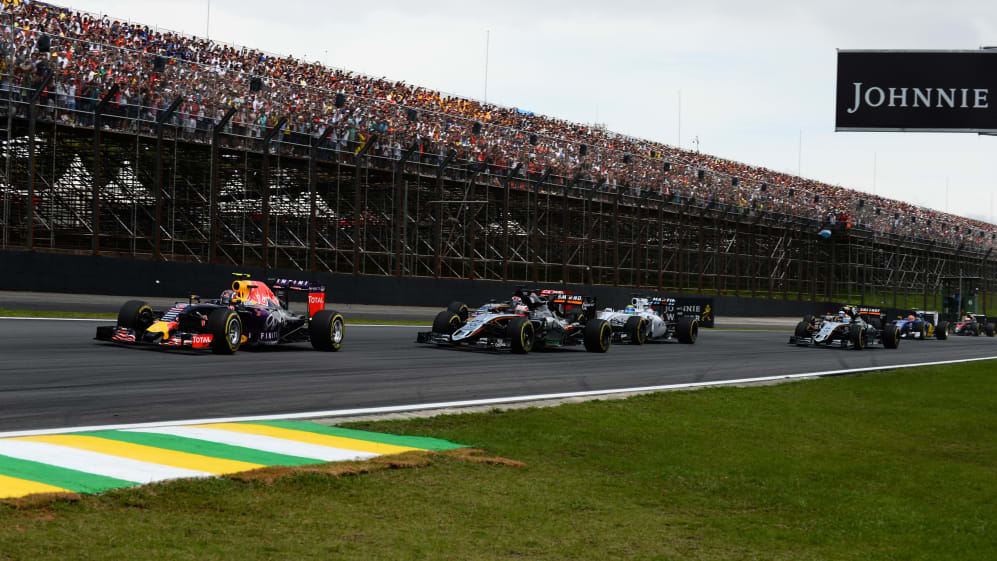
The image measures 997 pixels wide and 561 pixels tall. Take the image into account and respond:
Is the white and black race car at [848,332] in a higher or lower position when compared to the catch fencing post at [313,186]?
lower

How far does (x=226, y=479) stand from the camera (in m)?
6.88

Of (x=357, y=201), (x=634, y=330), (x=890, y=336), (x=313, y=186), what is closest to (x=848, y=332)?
(x=890, y=336)

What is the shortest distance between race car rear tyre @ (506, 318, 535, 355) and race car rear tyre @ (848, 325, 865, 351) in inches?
490

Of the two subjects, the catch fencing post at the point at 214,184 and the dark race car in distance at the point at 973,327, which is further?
the dark race car in distance at the point at 973,327

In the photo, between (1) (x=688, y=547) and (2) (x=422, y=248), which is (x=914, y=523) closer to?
(1) (x=688, y=547)

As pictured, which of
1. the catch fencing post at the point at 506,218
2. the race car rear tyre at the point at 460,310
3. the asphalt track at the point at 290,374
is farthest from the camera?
the catch fencing post at the point at 506,218

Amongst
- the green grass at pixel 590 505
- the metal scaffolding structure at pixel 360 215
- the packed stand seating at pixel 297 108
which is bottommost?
the green grass at pixel 590 505

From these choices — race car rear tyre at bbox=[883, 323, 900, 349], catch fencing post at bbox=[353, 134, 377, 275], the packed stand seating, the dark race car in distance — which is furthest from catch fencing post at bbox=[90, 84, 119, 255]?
the dark race car in distance

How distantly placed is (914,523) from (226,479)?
4.53 meters

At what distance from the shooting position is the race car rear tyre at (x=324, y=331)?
19.2 metres

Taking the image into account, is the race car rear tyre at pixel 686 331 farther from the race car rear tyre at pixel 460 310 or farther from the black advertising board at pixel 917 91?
the black advertising board at pixel 917 91

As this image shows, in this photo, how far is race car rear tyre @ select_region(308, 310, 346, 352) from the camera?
1920 centimetres

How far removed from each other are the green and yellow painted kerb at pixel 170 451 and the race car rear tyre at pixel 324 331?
30.2ft

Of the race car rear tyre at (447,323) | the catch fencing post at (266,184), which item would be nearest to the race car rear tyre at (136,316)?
the race car rear tyre at (447,323)
